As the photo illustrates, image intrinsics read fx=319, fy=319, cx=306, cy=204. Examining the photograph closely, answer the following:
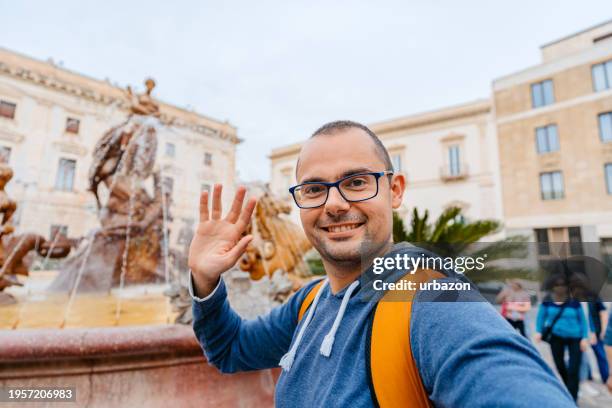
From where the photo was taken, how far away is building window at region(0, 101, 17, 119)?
65.2 feet

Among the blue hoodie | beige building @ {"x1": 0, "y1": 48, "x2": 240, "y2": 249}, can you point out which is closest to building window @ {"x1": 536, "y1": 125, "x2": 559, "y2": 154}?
beige building @ {"x1": 0, "y1": 48, "x2": 240, "y2": 249}

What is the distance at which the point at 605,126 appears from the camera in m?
17.0

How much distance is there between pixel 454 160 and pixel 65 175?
1037 inches

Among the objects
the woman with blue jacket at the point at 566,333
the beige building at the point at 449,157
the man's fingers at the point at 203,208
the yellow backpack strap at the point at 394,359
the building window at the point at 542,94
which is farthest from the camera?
the beige building at the point at 449,157

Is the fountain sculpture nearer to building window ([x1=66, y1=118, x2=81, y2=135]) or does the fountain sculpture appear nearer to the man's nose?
the man's nose

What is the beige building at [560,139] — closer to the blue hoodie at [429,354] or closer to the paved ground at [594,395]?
the paved ground at [594,395]

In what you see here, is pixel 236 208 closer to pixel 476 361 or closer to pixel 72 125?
pixel 476 361

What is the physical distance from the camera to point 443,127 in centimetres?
2184

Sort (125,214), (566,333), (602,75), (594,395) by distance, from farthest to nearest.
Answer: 1. (602,75)
2. (125,214)
3. (594,395)
4. (566,333)

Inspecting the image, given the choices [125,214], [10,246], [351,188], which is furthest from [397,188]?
[125,214]

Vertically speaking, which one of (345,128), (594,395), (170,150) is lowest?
(594,395)

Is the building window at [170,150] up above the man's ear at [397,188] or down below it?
above

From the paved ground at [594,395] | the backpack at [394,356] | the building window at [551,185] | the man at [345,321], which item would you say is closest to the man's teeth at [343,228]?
the man at [345,321]

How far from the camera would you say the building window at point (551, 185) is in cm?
1756
